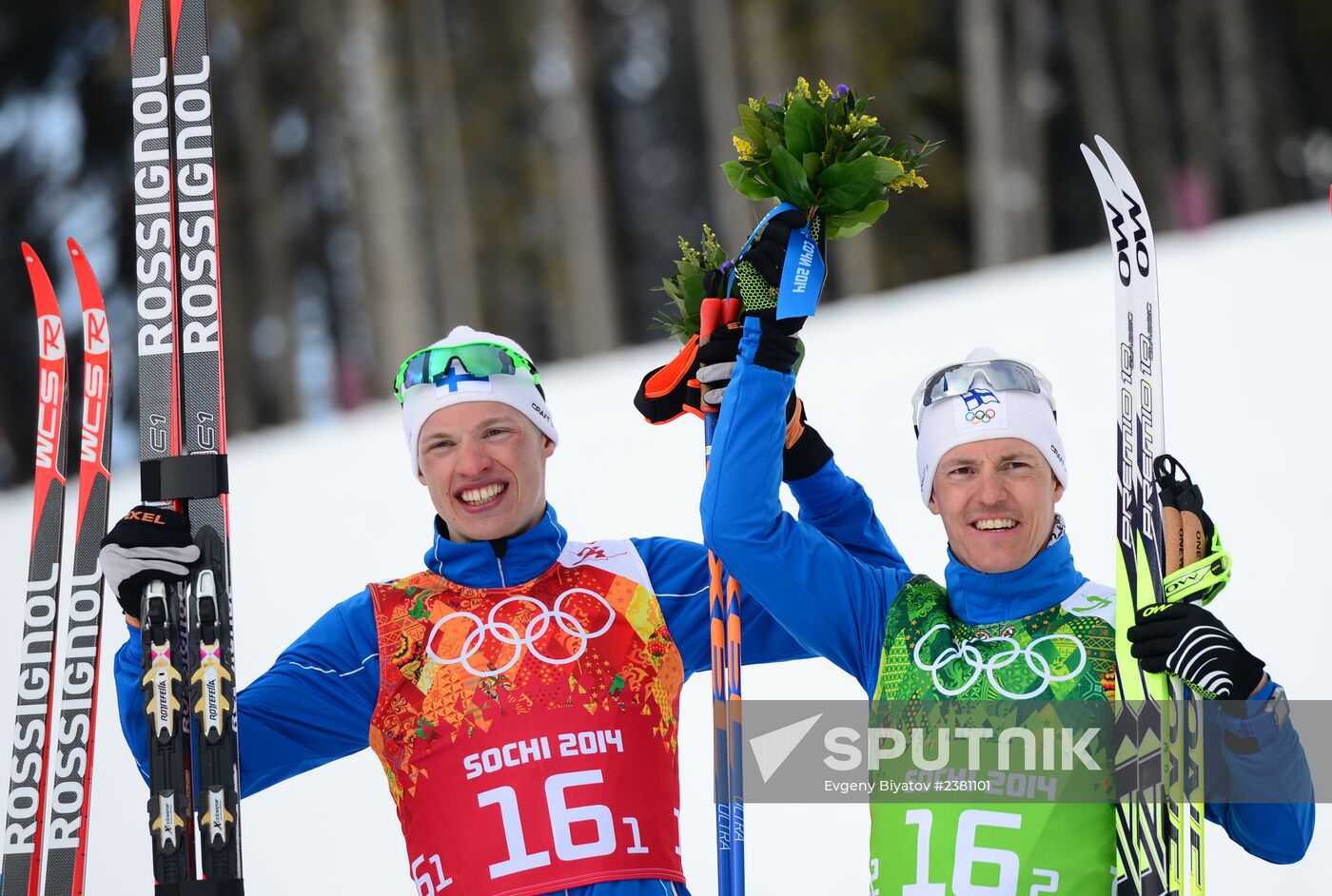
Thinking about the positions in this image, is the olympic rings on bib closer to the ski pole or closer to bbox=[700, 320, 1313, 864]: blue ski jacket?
bbox=[700, 320, 1313, 864]: blue ski jacket

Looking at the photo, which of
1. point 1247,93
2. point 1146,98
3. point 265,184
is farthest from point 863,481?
point 1146,98

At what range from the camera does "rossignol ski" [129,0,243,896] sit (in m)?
3.28

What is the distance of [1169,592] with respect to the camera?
2.88 meters

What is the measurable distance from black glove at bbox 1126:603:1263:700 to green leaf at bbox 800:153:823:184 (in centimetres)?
111

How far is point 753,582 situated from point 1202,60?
2063cm

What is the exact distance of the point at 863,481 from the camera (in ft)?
24.4

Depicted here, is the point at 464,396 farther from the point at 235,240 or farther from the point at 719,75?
the point at 235,240

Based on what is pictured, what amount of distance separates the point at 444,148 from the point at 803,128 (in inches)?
646

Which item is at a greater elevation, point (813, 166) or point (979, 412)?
point (813, 166)

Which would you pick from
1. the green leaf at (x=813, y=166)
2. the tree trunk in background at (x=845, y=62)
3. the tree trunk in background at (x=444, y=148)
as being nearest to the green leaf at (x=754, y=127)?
the green leaf at (x=813, y=166)

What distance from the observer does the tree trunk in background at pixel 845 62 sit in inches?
675

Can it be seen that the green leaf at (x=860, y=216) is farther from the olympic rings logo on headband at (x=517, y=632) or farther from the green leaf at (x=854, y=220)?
the olympic rings logo on headband at (x=517, y=632)

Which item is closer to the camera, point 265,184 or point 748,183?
point 748,183

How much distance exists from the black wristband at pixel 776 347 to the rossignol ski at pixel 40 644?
1.93 m
